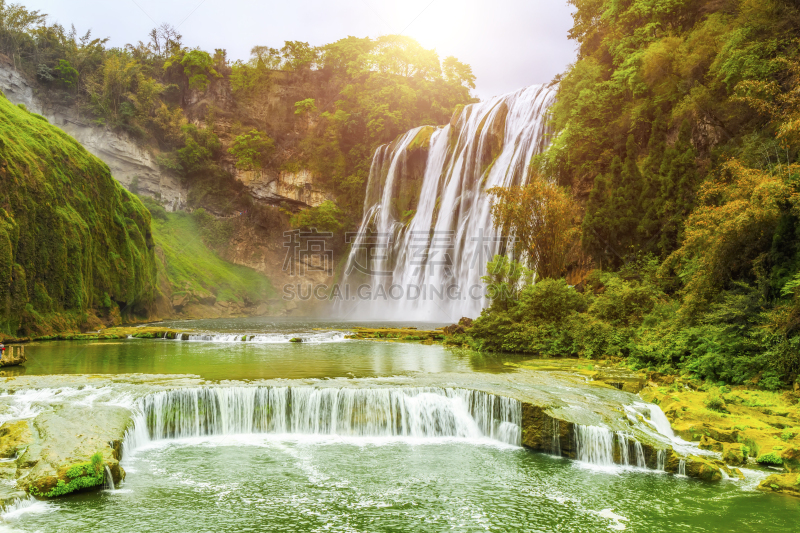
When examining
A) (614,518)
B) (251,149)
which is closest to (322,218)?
(251,149)

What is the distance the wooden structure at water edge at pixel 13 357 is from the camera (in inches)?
598

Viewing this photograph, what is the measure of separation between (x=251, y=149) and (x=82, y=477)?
2080 inches

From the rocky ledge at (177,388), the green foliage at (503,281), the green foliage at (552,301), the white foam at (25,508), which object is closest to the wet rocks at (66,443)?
the rocky ledge at (177,388)

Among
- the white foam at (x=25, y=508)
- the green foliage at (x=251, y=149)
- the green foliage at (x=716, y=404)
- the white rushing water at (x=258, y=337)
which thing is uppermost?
the green foliage at (x=251, y=149)

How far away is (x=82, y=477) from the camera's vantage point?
7.50 metres

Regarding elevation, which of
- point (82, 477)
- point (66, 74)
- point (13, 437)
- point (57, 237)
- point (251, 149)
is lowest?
point (82, 477)

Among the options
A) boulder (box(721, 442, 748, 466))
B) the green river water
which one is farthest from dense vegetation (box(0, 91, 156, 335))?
boulder (box(721, 442, 748, 466))

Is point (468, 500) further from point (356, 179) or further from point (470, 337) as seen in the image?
point (356, 179)

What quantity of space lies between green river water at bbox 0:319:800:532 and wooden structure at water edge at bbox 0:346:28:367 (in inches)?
332

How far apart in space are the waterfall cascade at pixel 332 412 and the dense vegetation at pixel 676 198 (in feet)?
19.5

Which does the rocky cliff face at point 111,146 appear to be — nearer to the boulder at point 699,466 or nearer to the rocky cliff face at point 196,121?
the rocky cliff face at point 196,121

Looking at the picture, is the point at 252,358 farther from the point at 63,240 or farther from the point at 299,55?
the point at 299,55

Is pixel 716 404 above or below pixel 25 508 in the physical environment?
above

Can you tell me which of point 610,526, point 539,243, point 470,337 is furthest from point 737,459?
point 539,243
